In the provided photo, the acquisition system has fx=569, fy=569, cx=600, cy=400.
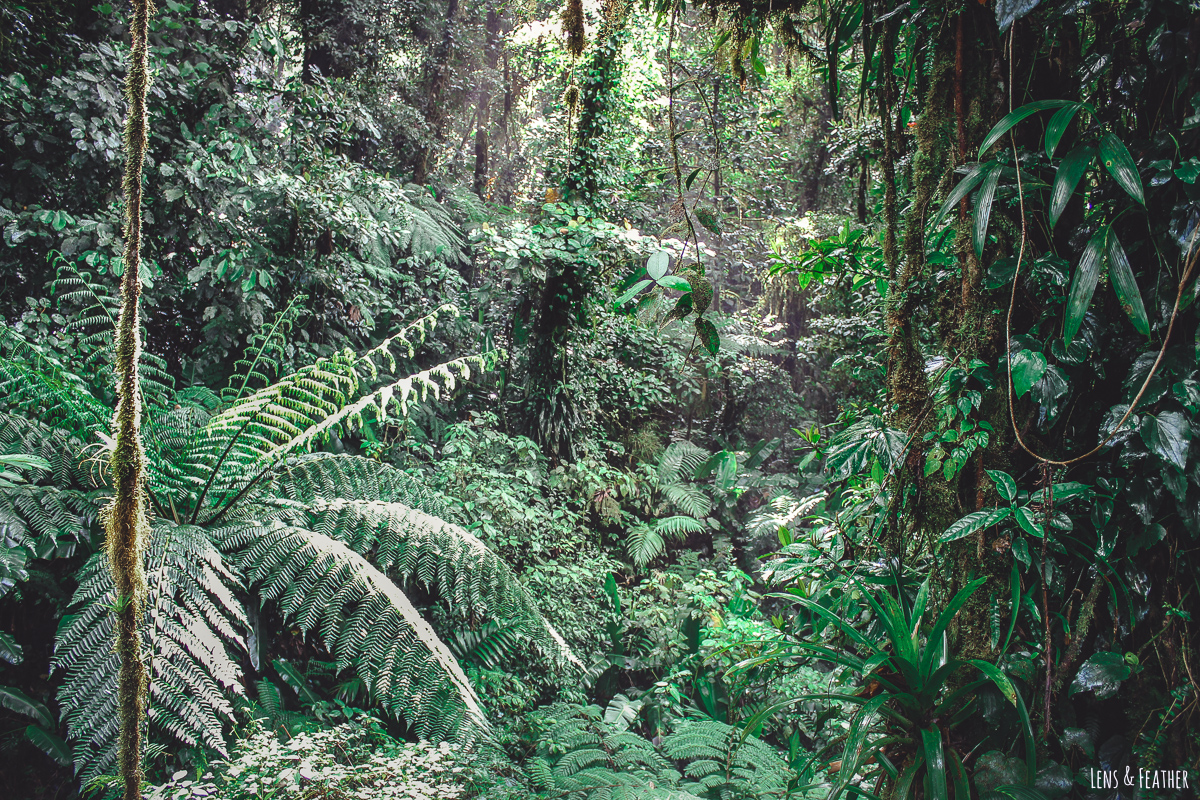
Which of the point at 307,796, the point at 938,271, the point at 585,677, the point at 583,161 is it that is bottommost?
the point at 585,677

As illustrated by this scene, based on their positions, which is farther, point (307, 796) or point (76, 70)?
point (76, 70)

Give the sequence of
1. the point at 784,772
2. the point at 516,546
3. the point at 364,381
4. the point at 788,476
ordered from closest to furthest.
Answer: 1. the point at 784,772
2. the point at 516,546
3. the point at 364,381
4. the point at 788,476

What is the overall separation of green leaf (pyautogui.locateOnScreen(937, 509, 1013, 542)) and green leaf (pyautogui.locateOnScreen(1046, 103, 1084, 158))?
2.02ft

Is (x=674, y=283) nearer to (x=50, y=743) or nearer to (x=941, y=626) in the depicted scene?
(x=941, y=626)

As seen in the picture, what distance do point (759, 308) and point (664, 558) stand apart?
3941mm

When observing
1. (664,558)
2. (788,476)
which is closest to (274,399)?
(664,558)

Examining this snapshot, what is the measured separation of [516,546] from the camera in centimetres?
343

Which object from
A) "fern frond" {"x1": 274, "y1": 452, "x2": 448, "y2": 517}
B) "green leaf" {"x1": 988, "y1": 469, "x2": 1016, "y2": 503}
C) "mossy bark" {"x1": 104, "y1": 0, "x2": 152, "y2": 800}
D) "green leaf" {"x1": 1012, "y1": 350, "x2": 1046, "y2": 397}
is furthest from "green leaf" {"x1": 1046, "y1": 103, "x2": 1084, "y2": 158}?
"fern frond" {"x1": 274, "y1": 452, "x2": 448, "y2": 517}

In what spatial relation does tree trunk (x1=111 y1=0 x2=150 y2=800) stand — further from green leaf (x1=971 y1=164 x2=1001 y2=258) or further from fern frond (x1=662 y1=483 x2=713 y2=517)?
fern frond (x1=662 y1=483 x2=713 y2=517)

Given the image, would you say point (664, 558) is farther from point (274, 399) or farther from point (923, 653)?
point (923, 653)

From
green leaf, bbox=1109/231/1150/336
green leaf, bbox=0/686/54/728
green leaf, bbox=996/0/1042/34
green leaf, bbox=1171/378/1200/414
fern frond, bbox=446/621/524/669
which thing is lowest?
fern frond, bbox=446/621/524/669

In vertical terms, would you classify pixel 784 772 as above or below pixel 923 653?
below

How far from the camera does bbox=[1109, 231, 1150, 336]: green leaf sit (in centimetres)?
89

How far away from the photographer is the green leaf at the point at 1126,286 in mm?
887
